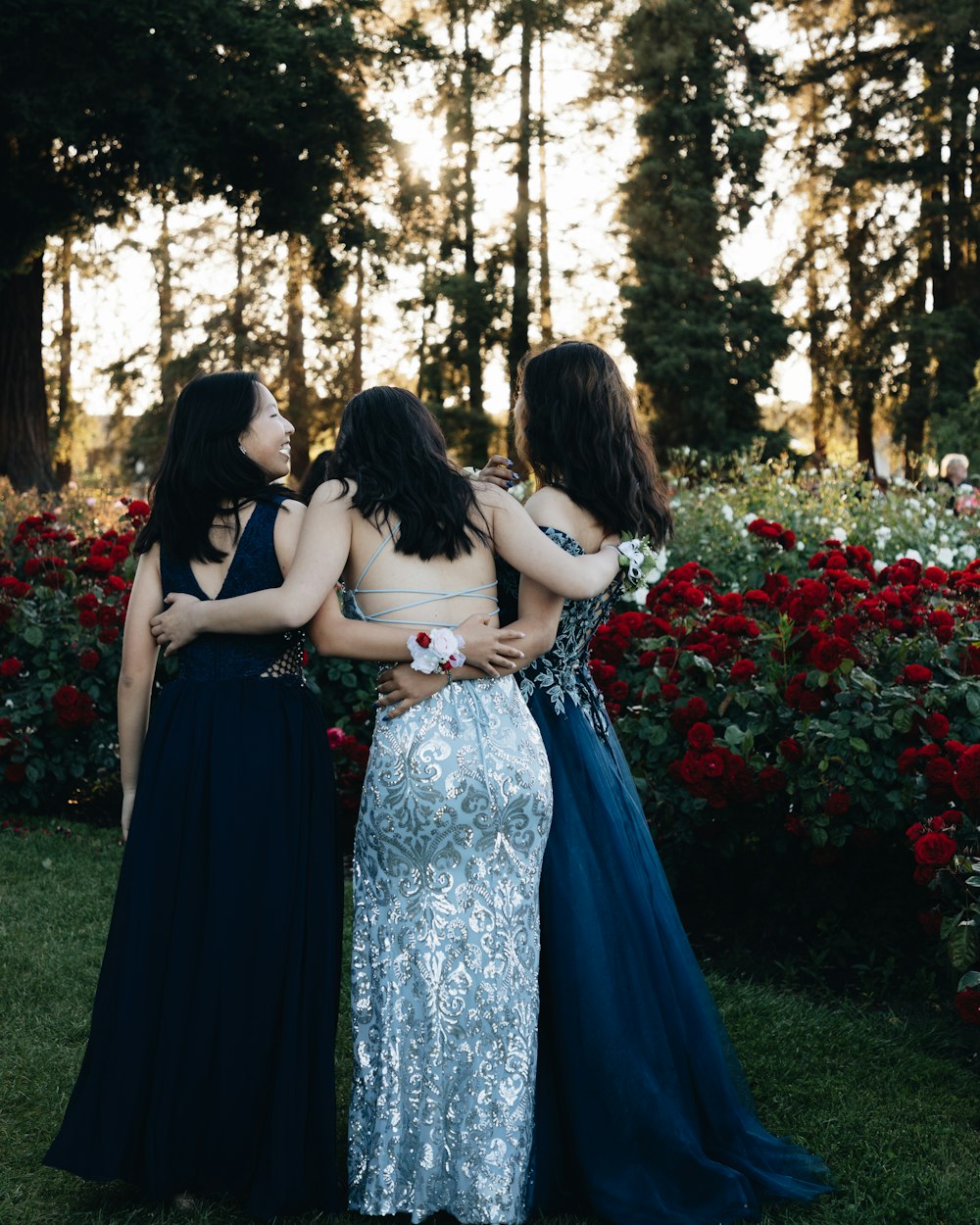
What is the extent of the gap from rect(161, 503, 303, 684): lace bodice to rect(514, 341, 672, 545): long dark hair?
0.69 meters

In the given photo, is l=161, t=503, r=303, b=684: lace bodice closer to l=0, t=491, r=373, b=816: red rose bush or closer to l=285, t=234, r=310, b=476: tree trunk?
l=0, t=491, r=373, b=816: red rose bush

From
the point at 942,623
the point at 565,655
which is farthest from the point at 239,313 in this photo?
the point at 565,655

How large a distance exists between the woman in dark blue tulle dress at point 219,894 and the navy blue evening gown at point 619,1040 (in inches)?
20.2

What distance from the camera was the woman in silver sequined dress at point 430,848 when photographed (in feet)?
8.96

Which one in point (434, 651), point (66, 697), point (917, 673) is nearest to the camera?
point (434, 651)

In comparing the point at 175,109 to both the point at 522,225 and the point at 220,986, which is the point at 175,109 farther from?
the point at 220,986

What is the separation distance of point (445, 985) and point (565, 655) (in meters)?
0.87

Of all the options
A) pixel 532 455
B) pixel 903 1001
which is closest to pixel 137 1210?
pixel 532 455

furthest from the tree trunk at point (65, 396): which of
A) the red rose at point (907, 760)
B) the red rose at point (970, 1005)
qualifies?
the red rose at point (970, 1005)

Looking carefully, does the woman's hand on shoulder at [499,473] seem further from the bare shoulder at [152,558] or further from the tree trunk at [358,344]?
the tree trunk at [358,344]

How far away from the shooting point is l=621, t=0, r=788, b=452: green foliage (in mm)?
22109

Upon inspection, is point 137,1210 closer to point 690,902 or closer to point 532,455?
point 532,455

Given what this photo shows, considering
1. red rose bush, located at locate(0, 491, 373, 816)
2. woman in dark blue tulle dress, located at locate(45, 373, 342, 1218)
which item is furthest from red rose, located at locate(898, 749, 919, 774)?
red rose bush, located at locate(0, 491, 373, 816)

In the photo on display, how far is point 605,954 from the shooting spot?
2910 millimetres
